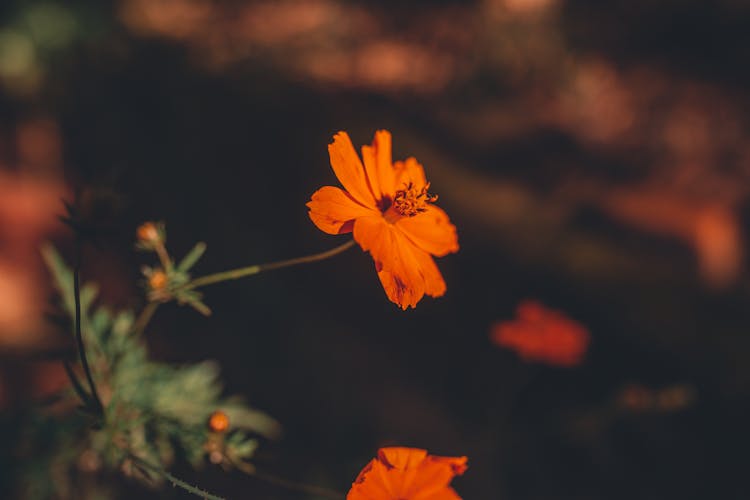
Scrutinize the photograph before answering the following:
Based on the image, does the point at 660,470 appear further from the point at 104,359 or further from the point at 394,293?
the point at 104,359

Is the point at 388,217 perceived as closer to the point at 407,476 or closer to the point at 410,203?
the point at 410,203

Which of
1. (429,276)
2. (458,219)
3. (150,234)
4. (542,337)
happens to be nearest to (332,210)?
(429,276)

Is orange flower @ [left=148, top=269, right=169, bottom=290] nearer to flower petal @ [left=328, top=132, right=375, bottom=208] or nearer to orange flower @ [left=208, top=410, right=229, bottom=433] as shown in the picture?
orange flower @ [left=208, top=410, right=229, bottom=433]

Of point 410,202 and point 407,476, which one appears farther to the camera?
point 410,202

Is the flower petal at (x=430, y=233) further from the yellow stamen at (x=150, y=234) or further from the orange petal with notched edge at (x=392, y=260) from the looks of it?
the yellow stamen at (x=150, y=234)

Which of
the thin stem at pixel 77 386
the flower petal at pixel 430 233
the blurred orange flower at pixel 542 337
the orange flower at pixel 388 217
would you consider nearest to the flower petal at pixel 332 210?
the orange flower at pixel 388 217

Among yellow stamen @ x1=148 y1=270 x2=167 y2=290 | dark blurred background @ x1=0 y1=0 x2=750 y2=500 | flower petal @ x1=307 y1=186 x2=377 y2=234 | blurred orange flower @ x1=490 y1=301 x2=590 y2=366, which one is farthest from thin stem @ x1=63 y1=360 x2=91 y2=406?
blurred orange flower @ x1=490 y1=301 x2=590 y2=366
